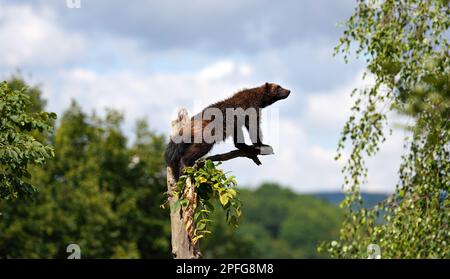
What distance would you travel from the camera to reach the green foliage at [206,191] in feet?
29.3

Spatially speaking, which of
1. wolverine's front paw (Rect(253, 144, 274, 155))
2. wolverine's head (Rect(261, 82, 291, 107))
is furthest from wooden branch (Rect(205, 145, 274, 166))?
wolverine's head (Rect(261, 82, 291, 107))

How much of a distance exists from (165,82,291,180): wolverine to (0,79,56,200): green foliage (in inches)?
62.2

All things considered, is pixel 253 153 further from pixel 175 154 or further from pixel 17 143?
pixel 17 143

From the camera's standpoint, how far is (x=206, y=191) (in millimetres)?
9422

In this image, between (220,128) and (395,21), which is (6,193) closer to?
(220,128)

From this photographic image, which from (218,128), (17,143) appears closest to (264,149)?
(218,128)

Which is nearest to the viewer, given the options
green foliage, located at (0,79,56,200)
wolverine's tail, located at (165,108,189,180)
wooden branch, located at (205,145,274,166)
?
green foliage, located at (0,79,56,200)

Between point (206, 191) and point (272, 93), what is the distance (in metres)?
3.03

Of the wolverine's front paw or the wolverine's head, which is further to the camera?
the wolverine's head

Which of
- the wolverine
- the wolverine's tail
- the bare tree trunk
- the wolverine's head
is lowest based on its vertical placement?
the bare tree trunk

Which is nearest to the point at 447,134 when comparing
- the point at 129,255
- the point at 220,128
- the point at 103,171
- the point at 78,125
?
the point at 220,128

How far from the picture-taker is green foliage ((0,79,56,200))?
9.62m

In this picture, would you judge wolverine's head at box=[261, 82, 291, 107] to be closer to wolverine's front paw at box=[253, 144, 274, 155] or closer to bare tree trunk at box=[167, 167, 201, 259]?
wolverine's front paw at box=[253, 144, 274, 155]
